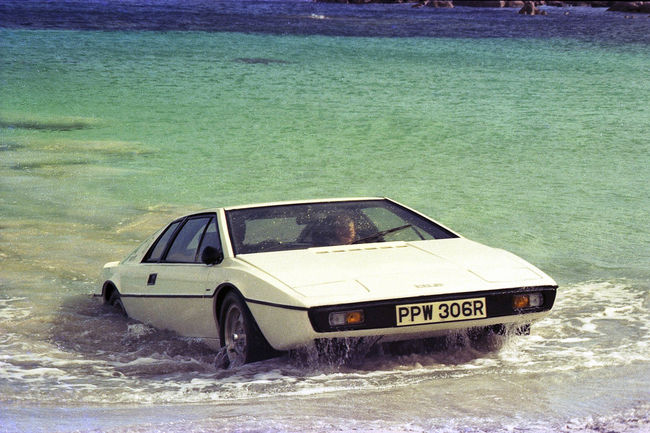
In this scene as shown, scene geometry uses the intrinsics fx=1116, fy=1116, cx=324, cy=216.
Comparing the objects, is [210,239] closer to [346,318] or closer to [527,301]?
[346,318]

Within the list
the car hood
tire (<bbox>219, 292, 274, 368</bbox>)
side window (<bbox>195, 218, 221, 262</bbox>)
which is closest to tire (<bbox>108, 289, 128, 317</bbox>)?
side window (<bbox>195, 218, 221, 262</bbox>)

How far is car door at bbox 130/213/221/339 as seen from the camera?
7.66m

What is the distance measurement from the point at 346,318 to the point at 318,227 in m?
1.68

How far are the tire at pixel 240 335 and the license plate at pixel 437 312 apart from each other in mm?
879

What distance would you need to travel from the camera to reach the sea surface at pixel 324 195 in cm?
633

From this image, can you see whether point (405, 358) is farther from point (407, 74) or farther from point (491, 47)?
point (491, 47)

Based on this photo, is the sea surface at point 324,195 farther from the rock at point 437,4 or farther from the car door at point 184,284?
the rock at point 437,4

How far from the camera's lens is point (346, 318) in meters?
6.61

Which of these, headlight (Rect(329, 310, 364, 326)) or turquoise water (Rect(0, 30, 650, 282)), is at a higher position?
headlight (Rect(329, 310, 364, 326))

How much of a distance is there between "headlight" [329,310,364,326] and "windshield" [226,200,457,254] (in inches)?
49.6

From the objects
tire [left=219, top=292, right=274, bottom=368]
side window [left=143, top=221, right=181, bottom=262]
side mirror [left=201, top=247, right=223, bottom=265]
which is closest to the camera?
tire [left=219, top=292, right=274, bottom=368]

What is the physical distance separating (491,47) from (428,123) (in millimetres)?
49938

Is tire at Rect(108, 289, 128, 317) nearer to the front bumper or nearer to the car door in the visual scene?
the car door

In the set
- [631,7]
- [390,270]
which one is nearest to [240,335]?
[390,270]
